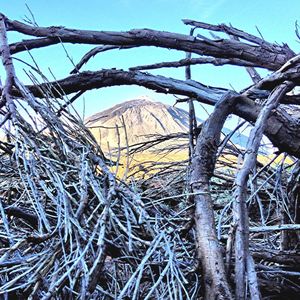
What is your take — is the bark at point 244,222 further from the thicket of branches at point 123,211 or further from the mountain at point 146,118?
the mountain at point 146,118

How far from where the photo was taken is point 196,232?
113 cm

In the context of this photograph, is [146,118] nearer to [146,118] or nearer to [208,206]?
[146,118]

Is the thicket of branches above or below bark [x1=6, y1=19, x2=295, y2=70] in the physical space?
below

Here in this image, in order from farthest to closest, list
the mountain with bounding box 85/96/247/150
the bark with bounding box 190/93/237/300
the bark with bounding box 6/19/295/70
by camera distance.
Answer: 1. the mountain with bounding box 85/96/247/150
2. the bark with bounding box 6/19/295/70
3. the bark with bounding box 190/93/237/300

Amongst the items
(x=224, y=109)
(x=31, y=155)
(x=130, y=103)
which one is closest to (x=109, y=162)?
(x=31, y=155)

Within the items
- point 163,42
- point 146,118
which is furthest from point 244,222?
point 146,118

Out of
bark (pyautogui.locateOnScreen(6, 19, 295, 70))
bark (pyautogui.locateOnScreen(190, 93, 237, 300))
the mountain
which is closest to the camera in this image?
bark (pyautogui.locateOnScreen(190, 93, 237, 300))

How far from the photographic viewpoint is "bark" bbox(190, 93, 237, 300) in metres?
1.02

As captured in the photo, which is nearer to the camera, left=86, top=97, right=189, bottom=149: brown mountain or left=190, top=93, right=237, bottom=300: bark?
left=190, top=93, right=237, bottom=300: bark

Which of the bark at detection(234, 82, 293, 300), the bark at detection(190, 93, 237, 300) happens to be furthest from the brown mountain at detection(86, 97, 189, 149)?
the bark at detection(234, 82, 293, 300)

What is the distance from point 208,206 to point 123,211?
245 millimetres

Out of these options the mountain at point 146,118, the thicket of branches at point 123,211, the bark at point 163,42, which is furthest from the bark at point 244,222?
the mountain at point 146,118

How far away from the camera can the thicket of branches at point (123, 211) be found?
102 centimetres

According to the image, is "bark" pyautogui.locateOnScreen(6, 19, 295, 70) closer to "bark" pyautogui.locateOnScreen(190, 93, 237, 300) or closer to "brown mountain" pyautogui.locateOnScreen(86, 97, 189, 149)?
"brown mountain" pyautogui.locateOnScreen(86, 97, 189, 149)
